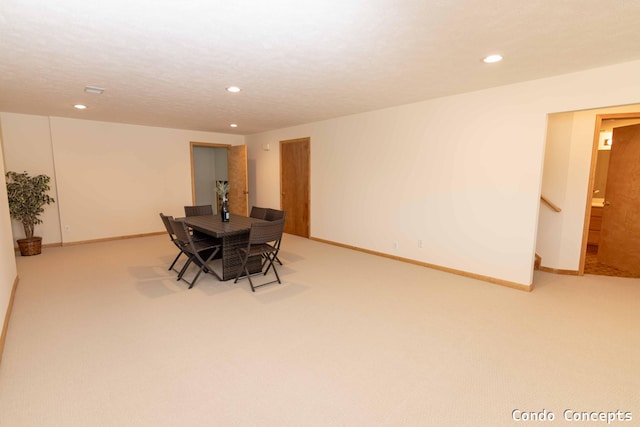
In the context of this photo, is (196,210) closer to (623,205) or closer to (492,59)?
(492,59)

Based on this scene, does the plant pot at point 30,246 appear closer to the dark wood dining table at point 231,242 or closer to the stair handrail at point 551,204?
the dark wood dining table at point 231,242

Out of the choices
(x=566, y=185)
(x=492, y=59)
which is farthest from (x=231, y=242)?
(x=566, y=185)

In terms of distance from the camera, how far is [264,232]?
341cm

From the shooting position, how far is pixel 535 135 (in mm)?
3258

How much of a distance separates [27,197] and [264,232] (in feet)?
13.7

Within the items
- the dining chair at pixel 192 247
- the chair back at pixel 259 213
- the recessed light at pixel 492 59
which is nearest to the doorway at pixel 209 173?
the chair back at pixel 259 213

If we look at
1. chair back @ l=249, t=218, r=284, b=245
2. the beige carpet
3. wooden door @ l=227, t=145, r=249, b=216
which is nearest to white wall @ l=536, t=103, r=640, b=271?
the beige carpet

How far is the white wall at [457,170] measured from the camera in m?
3.22

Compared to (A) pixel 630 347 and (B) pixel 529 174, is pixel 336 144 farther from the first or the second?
(A) pixel 630 347

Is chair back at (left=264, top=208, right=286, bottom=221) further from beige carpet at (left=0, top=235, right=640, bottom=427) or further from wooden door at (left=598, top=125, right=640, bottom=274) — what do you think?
wooden door at (left=598, top=125, right=640, bottom=274)

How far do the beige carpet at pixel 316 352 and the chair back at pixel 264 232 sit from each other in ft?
1.95

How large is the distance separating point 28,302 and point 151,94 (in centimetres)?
258

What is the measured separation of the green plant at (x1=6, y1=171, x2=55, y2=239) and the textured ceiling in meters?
1.49

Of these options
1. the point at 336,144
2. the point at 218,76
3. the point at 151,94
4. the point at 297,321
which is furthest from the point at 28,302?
the point at 336,144
